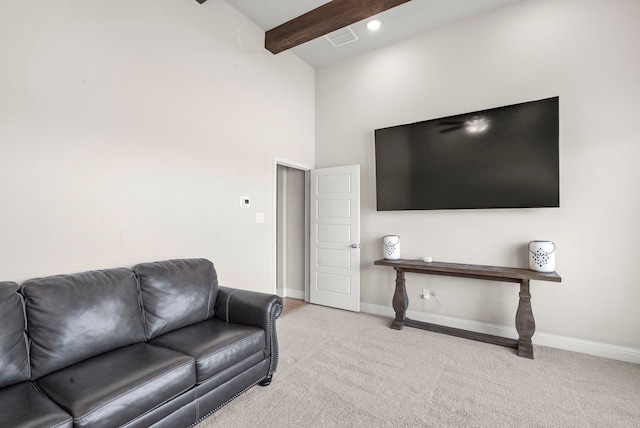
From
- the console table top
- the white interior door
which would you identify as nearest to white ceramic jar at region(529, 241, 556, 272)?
the console table top

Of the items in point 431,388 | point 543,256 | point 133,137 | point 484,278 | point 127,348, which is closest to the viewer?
point 127,348

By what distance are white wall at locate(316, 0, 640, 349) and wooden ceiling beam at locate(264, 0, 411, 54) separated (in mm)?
1014

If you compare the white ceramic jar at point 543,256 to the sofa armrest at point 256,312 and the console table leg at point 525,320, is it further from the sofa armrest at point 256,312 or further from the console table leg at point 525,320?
the sofa armrest at point 256,312

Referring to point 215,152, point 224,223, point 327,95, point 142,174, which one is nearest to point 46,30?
point 142,174

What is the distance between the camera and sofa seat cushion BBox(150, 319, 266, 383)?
6.02 feet

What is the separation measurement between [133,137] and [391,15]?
2990 millimetres

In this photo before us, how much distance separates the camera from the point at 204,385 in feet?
5.99

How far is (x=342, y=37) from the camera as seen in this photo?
3799 mm

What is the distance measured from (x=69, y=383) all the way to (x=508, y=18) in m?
4.74

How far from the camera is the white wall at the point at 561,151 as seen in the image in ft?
8.98

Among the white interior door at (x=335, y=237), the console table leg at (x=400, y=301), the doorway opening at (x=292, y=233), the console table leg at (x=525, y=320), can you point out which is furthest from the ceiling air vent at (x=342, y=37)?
the console table leg at (x=525, y=320)

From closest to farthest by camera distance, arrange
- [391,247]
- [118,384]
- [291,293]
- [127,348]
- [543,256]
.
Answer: [118,384] → [127,348] → [543,256] → [391,247] → [291,293]

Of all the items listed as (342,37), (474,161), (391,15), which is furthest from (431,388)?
(342,37)

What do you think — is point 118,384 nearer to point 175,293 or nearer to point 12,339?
point 12,339
